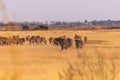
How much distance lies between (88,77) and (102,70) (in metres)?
0.42

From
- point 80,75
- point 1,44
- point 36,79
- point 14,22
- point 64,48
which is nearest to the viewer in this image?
point 14,22

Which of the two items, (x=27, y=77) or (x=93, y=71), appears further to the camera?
(x=27, y=77)

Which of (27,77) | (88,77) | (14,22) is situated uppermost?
(14,22)

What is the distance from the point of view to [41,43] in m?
51.1

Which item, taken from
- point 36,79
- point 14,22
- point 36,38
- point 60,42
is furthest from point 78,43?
point 14,22

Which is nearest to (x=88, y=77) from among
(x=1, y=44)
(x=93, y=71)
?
A: (x=93, y=71)

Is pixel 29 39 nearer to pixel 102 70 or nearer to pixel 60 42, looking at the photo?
pixel 60 42

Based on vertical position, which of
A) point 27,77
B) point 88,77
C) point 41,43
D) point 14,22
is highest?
point 14,22

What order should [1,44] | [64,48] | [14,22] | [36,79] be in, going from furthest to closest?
[1,44] → [64,48] → [36,79] → [14,22]

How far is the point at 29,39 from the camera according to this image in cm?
5206

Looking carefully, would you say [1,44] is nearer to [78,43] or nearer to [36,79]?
[78,43]

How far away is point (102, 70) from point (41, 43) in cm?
4219

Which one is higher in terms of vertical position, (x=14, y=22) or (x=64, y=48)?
(x=14, y=22)

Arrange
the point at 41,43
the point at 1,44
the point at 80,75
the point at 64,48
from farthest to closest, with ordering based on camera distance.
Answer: the point at 41,43 → the point at 1,44 → the point at 64,48 → the point at 80,75
